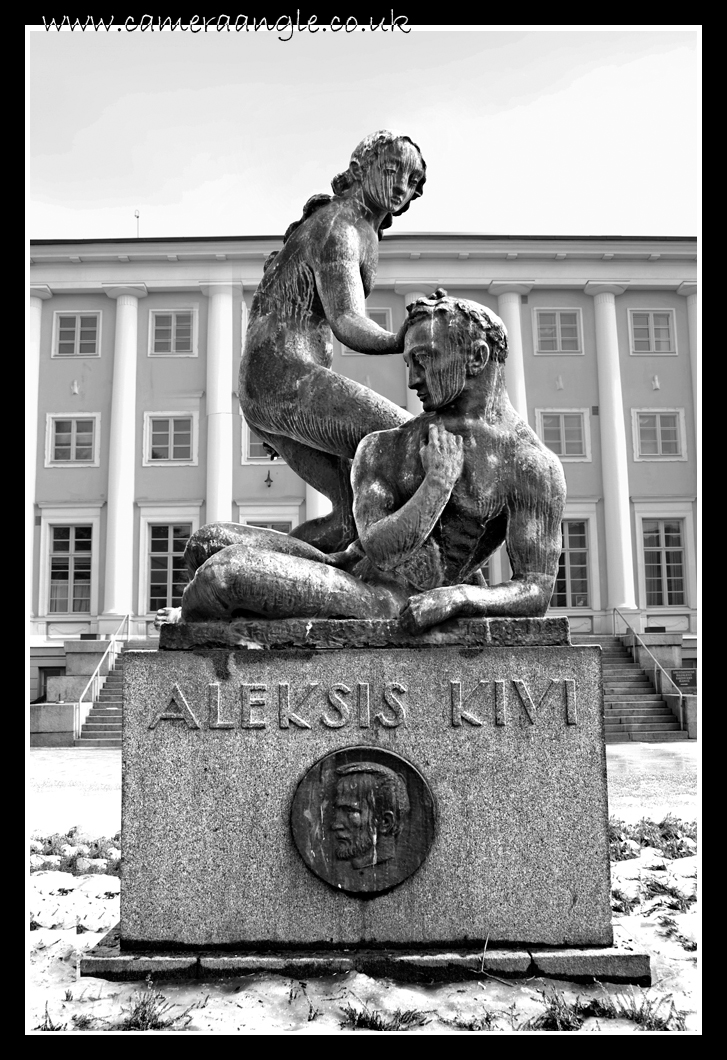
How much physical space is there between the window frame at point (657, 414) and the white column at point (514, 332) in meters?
3.28

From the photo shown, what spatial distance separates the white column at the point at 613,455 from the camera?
30.2 m

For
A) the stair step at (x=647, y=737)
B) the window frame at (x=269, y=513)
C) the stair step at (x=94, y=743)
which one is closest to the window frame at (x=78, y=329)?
the window frame at (x=269, y=513)

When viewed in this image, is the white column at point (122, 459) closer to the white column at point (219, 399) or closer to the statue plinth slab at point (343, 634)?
the white column at point (219, 399)

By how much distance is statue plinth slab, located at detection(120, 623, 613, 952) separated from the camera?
3.68m

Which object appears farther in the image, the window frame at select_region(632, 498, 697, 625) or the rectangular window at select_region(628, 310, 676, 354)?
the rectangular window at select_region(628, 310, 676, 354)

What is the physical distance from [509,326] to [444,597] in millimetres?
28414

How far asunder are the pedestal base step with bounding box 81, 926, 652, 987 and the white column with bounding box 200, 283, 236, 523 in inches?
1049

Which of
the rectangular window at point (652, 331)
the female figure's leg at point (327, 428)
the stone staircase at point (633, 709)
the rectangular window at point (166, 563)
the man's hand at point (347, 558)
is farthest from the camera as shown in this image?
the rectangular window at point (652, 331)

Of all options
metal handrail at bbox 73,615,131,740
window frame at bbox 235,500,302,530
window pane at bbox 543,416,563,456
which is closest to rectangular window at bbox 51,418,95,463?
window frame at bbox 235,500,302,530

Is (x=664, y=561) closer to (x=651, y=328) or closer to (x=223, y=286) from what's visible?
(x=651, y=328)

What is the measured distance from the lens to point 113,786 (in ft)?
37.5

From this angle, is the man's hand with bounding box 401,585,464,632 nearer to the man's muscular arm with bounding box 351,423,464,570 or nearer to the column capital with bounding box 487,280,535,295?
the man's muscular arm with bounding box 351,423,464,570

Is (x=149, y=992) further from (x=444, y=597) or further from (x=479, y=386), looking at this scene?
(x=479, y=386)

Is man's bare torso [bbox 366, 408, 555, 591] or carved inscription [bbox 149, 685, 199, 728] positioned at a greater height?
man's bare torso [bbox 366, 408, 555, 591]
